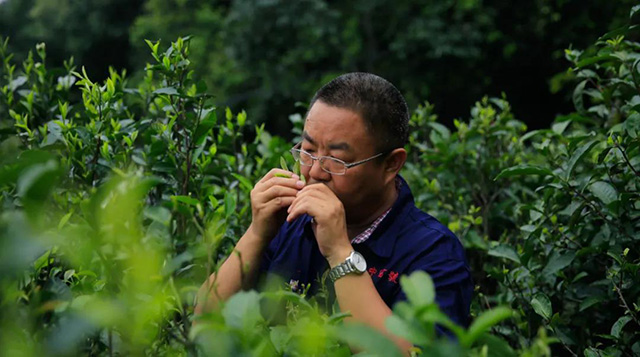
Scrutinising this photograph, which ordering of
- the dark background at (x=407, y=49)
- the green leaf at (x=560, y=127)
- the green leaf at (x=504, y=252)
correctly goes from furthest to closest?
the dark background at (x=407, y=49)
the green leaf at (x=560, y=127)
the green leaf at (x=504, y=252)

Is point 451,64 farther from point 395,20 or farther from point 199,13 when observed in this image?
point 199,13

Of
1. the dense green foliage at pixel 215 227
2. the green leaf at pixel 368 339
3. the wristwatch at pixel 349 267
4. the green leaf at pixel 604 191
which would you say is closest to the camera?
the green leaf at pixel 368 339

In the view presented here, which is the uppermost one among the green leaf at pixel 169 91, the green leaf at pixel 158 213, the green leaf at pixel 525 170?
the green leaf at pixel 158 213

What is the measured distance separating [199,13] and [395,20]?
21.1 ft

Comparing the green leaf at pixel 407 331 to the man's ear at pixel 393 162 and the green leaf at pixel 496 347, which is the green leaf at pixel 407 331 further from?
the man's ear at pixel 393 162

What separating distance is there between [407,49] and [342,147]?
50.4ft

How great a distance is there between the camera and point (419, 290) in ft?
3.39

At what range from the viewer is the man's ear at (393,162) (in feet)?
8.69

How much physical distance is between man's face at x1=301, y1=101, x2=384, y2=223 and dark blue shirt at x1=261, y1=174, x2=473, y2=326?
0.53 feet

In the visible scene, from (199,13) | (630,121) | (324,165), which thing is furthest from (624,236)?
(199,13)

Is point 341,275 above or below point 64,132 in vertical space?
below

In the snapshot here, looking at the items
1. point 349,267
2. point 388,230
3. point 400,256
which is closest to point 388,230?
point 388,230

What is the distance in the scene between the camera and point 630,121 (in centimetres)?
271

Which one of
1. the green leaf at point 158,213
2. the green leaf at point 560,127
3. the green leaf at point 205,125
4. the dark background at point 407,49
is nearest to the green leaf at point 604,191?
the green leaf at point 560,127
